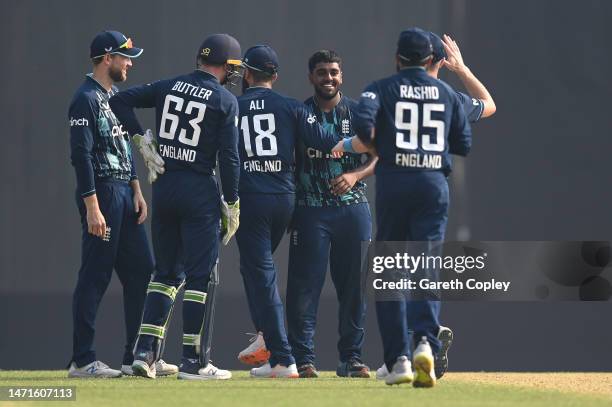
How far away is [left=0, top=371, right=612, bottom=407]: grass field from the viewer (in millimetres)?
6203

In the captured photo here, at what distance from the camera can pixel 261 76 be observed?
7.88 m

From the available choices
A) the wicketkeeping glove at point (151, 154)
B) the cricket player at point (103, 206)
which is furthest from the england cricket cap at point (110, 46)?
the wicketkeeping glove at point (151, 154)

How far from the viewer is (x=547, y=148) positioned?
1052 cm

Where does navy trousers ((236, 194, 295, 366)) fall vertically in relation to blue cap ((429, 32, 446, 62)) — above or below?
below

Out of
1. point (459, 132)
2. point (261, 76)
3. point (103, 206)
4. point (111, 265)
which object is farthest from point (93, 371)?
point (459, 132)

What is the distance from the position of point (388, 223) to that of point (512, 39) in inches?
157

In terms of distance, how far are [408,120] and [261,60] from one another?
3.98 ft

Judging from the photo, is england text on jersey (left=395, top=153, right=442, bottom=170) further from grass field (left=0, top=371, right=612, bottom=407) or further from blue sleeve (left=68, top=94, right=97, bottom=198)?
blue sleeve (left=68, top=94, right=97, bottom=198)

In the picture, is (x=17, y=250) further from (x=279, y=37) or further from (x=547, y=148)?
(x=547, y=148)

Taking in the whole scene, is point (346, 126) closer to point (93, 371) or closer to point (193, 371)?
point (193, 371)

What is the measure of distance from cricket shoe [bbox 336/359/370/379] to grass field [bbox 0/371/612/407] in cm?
16

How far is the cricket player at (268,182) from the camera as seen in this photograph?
303 inches

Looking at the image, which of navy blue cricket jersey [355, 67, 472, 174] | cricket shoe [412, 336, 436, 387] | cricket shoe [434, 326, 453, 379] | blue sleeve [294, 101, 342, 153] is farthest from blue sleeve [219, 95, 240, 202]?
cricket shoe [412, 336, 436, 387]

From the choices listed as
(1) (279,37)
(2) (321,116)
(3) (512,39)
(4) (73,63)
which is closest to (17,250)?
(4) (73,63)
